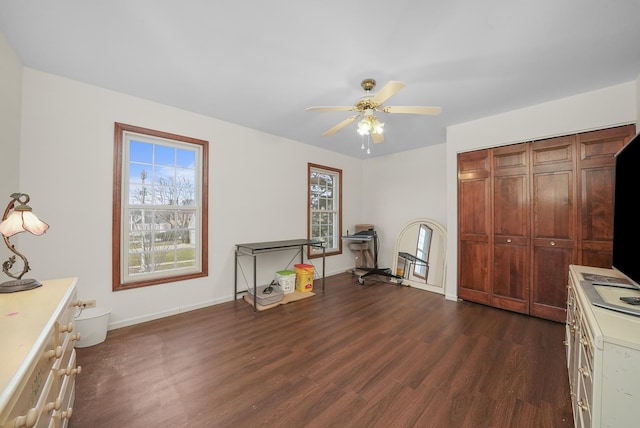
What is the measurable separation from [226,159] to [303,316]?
2.46 metres

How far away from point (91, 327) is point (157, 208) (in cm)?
137

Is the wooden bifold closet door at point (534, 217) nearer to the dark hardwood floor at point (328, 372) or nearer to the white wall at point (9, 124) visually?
the dark hardwood floor at point (328, 372)

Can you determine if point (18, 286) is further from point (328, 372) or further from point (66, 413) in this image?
point (328, 372)

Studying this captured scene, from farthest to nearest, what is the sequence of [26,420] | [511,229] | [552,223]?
[511,229] < [552,223] < [26,420]

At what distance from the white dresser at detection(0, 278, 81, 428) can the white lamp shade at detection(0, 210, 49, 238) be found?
362 millimetres

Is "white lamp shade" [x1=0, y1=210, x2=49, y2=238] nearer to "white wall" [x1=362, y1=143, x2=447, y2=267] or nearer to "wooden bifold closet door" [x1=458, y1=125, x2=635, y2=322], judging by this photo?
"wooden bifold closet door" [x1=458, y1=125, x2=635, y2=322]

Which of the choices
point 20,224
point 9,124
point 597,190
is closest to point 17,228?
point 20,224

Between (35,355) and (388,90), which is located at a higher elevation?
(388,90)

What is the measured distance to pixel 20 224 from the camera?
1.47 metres

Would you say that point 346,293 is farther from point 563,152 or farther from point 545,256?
point 563,152

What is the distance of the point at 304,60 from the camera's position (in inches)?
83.7

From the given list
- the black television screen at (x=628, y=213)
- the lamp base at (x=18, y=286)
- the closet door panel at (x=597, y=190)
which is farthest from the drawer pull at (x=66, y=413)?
the closet door panel at (x=597, y=190)

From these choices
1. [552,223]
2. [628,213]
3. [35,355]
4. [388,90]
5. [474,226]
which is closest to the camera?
[35,355]

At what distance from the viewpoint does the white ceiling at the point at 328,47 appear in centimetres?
162
